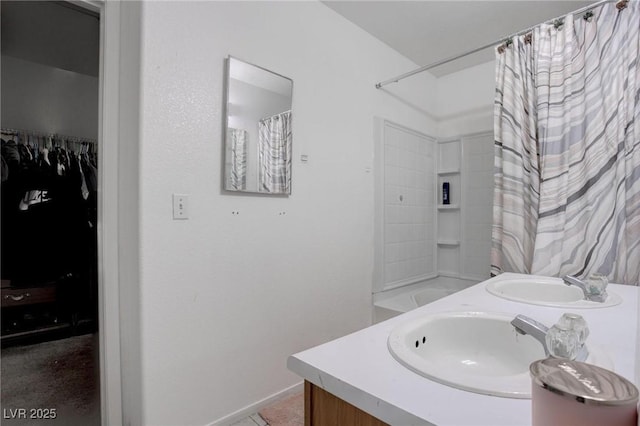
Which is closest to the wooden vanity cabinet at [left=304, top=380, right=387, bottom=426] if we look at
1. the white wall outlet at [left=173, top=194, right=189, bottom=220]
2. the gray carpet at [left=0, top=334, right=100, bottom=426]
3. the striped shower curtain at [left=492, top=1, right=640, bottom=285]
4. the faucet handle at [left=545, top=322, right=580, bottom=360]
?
the faucet handle at [left=545, top=322, right=580, bottom=360]

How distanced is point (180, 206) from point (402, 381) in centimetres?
121

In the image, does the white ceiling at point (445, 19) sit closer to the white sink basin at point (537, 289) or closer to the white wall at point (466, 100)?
the white wall at point (466, 100)

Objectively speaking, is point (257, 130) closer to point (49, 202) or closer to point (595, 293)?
point (49, 202)

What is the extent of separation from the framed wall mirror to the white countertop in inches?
43.3

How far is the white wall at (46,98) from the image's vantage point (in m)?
1.86

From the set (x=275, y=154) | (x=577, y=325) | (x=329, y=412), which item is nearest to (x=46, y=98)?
(x=275, y=154)

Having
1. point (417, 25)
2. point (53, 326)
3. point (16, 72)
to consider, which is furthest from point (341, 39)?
point (53, 326)

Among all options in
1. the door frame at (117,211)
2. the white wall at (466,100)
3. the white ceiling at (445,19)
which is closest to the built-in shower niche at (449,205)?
the white wall at (466,100)

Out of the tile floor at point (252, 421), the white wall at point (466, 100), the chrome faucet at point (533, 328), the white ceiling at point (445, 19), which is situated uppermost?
the white ceiling at point (445, 19)

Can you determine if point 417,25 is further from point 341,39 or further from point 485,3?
point 341,39

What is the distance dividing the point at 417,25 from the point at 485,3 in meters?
0.45

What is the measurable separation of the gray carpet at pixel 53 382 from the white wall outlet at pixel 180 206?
3.31 feet

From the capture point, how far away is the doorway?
1676mm

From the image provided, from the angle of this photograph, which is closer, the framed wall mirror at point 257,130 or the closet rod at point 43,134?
the framed wall mirror at point 257,130
